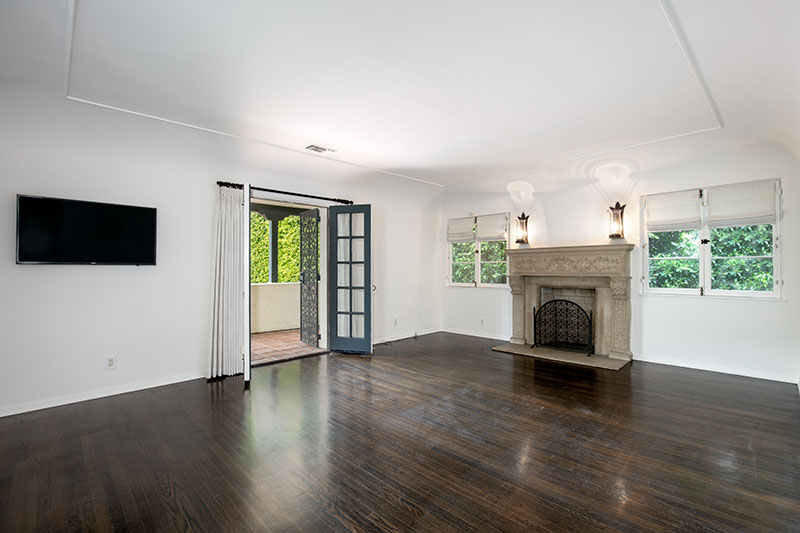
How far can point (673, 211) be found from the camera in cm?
509

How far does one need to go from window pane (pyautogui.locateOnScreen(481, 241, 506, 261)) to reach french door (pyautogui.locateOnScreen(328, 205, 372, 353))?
238 centimetres

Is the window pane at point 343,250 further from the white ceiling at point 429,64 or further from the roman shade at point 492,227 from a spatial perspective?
the roman shade at point 492,227

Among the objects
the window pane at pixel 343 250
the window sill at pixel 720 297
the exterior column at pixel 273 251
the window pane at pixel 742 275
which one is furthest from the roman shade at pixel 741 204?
the exterior column at pixel 273 251

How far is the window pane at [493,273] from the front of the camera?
684cm

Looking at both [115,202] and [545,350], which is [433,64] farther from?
[545,350]

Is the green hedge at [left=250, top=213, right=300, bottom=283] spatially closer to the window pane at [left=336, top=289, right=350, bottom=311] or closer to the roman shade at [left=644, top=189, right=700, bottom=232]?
the window pane at [left=336, top=289, right=350, bottom=311]

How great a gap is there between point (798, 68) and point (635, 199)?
2.66 metres

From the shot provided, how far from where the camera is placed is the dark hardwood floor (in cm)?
205

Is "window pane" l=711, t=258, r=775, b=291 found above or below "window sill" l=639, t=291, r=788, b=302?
above

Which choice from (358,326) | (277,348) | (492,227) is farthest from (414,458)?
(492,227)

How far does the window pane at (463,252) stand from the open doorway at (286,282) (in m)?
2.77

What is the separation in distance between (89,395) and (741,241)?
7.51m

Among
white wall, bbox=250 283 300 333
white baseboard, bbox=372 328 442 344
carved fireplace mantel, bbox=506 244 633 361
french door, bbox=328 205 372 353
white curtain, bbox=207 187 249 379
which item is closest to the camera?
white curtain, bbox=207 187 249 379

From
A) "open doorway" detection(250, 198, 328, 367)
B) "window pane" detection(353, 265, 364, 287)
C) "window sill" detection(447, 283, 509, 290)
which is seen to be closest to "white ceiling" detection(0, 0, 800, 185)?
"window pane" detection(353, 265, 364, 287)
